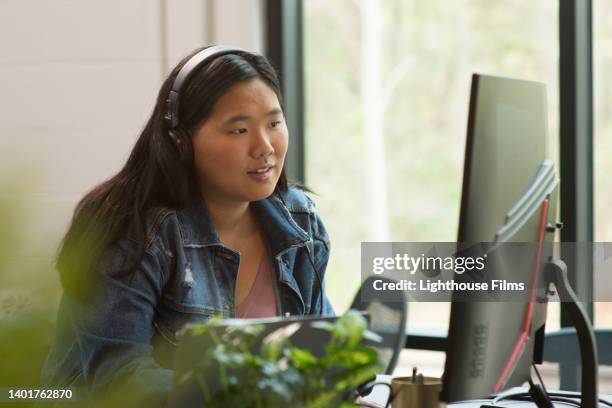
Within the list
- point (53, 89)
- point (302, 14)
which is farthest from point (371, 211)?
point (53, 89)

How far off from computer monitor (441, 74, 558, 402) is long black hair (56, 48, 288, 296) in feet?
1.91

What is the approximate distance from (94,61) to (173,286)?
54.4 inches

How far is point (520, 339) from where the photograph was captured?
3.53ft

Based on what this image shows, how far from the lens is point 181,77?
4.92 ft

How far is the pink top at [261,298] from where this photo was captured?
1.56 meters

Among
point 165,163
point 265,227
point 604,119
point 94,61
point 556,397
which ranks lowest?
point 556,397

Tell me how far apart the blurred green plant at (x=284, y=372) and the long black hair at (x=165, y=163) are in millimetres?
734

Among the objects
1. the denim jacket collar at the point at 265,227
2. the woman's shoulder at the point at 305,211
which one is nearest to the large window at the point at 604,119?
the woman's shoulder at the point at 305,211

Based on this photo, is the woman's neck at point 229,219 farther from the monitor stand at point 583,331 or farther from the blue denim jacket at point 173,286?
the monitor stand at point 583,331

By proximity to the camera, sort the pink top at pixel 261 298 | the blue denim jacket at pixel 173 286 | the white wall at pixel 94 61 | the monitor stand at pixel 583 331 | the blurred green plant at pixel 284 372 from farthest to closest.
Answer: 1. the white wall at pixel 94 61
2. the pink top at pixel 261 298
3. the blue denim jacket at pixel 173 286
4. the monitor stand at pixel 583 331
5. the blurred green plant at pixel 284 372

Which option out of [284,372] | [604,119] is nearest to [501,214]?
[284,372]

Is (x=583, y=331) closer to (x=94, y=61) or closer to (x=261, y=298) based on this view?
(x=261, y=298)

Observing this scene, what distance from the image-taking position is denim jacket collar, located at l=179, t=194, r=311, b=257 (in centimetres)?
152

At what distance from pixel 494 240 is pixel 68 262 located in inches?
27.3
